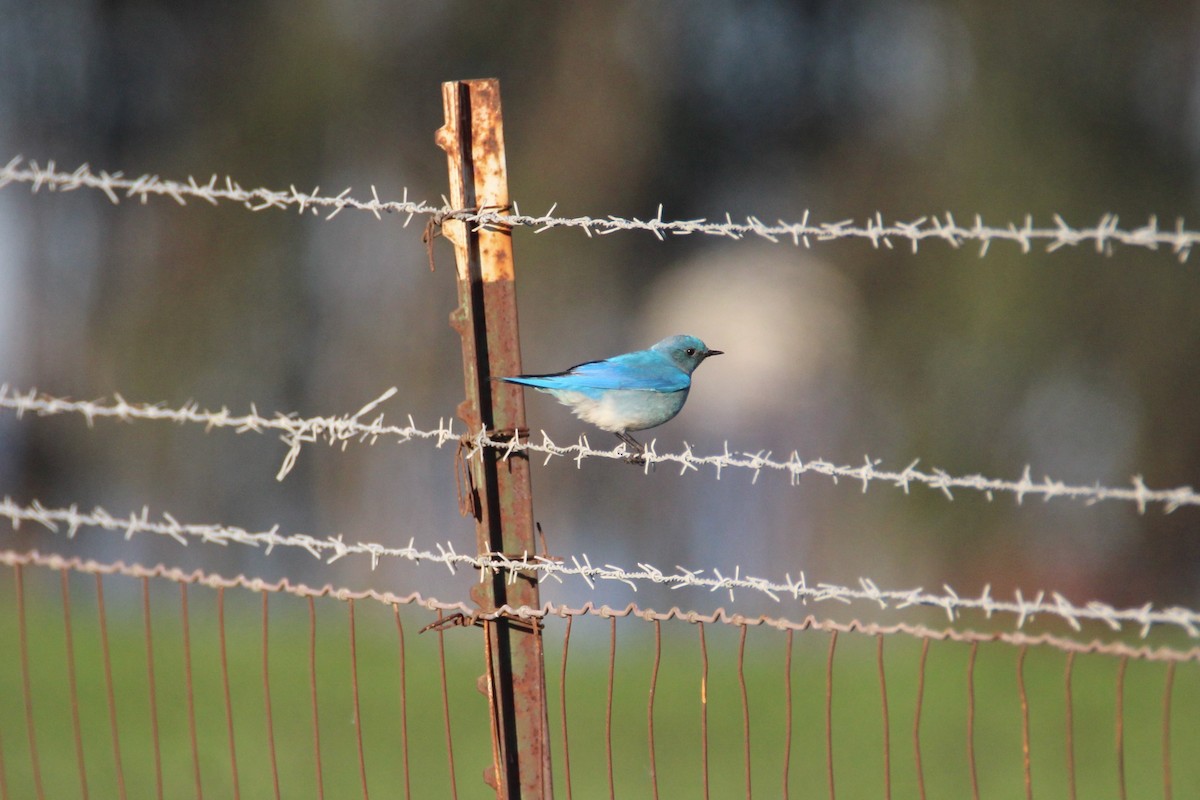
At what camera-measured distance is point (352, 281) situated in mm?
12164

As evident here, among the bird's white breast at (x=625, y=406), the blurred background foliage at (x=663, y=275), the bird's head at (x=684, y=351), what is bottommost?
the bird's white breast at (x=625, y=406)

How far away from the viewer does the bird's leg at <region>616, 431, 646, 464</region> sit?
10.9 feet

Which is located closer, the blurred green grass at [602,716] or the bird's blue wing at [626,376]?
the bird's blue wing at [626,376]

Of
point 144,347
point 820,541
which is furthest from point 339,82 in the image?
point 820,541

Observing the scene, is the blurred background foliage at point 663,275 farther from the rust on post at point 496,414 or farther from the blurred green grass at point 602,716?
the rust on post at point 496,414

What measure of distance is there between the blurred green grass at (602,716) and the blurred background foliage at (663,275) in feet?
5.70

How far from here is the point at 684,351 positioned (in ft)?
12.9

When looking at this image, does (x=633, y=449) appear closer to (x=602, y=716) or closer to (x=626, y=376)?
(x=626, y=376)

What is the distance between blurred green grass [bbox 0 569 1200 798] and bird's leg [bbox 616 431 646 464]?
326cm

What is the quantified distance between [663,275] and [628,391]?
8600 mm

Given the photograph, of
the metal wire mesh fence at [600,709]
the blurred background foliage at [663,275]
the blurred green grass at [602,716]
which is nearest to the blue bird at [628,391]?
the metal wire mesh fence at [600,709]

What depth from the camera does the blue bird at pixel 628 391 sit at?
3648 mm

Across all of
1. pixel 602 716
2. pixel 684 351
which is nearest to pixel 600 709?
pixel 602 716

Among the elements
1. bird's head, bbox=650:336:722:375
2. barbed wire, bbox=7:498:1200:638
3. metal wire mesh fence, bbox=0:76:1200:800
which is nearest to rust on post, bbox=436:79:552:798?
barbed wire, bbox=7:498:1200:638
